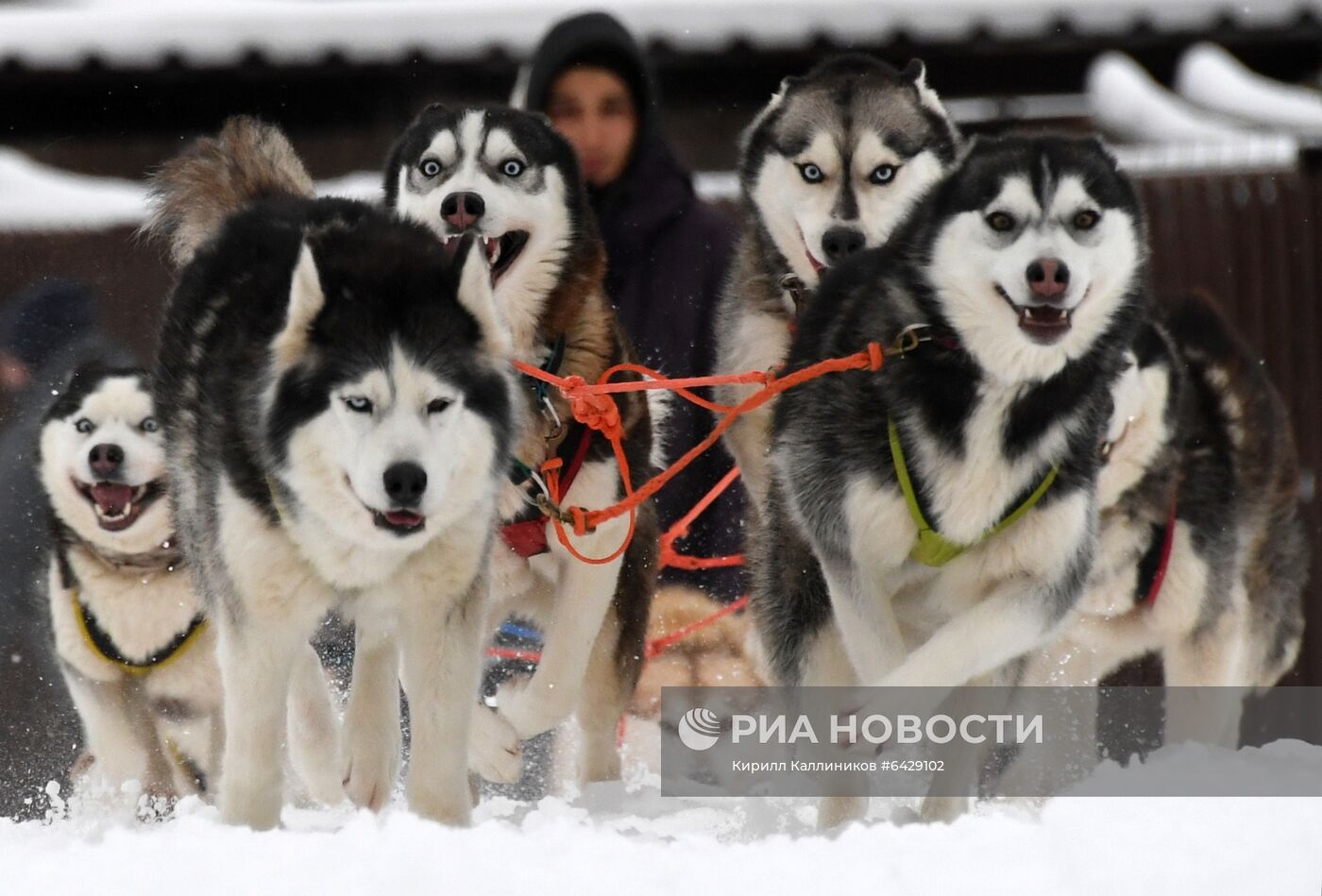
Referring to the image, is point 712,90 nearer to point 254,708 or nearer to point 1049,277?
point 1049,277

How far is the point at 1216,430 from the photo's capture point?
4957 mm

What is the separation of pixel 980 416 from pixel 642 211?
1941 mm

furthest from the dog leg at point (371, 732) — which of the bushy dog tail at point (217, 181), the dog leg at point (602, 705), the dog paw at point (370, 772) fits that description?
the bushy dog tail at point (217, 181)

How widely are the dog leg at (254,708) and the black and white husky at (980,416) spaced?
0.96m

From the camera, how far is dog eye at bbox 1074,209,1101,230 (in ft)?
9.89

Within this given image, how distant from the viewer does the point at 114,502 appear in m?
4.07

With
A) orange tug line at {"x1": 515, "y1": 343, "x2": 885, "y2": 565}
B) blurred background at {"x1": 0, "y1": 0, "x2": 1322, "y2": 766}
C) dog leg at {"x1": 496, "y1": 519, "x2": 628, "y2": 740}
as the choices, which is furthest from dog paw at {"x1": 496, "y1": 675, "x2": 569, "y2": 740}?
blurred background at {"x1": 0, "y1": 0, "x2": 1322, "y2": 766}

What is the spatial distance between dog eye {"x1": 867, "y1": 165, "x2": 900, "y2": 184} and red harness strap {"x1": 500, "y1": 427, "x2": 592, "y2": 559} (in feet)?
2.64

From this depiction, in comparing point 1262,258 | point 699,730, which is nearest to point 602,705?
point 699,730

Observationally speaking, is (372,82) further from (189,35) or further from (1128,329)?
(1128,329)

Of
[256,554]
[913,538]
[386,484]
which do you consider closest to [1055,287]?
[913,538]

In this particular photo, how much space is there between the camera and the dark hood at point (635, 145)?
476cm

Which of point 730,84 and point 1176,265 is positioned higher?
point 730,84

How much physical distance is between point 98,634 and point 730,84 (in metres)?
3.75
